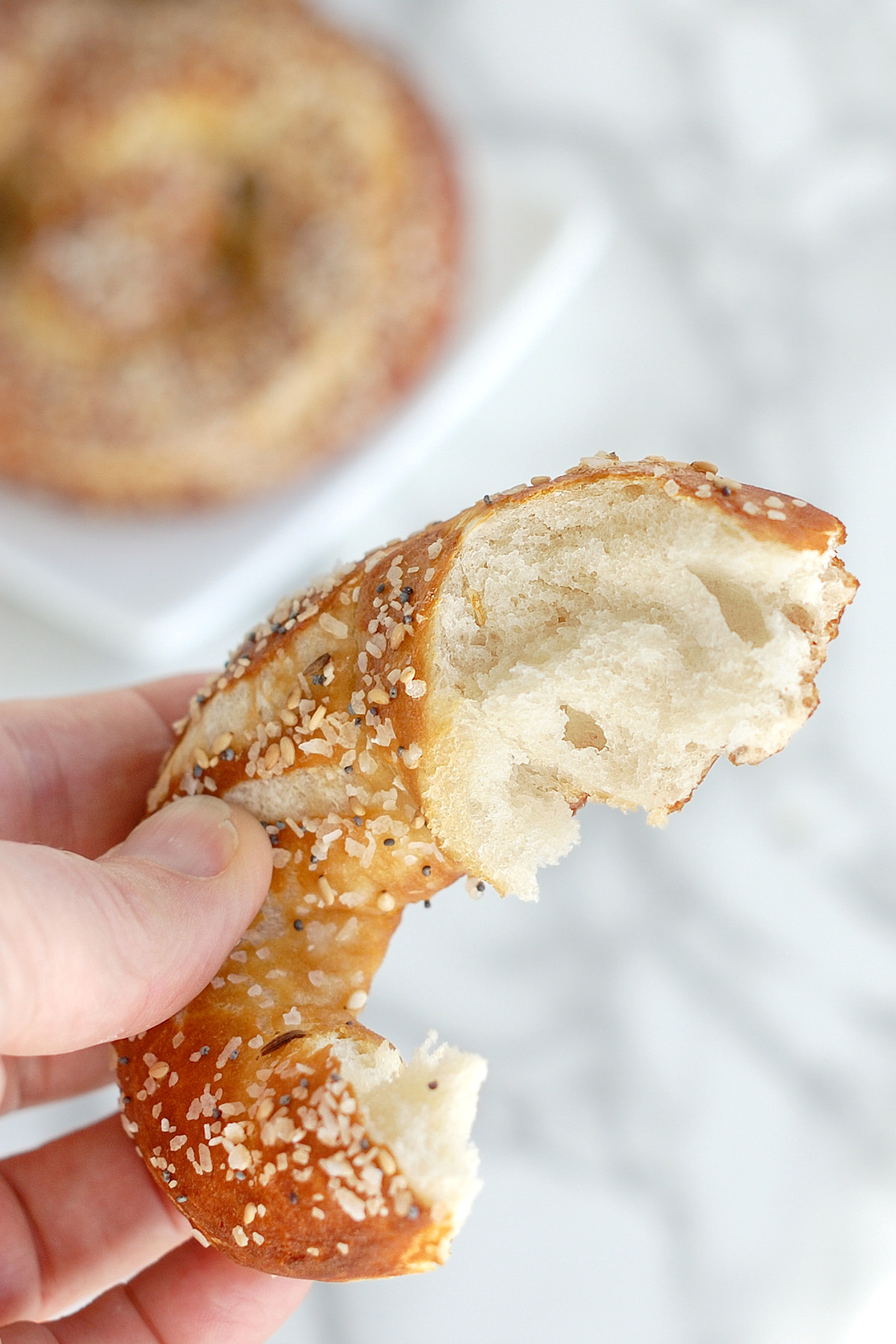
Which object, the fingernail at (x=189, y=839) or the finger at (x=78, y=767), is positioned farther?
the finger at (x=78, y=767)

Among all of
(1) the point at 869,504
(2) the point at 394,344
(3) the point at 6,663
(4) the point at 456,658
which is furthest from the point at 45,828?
(1) the point at 869,504

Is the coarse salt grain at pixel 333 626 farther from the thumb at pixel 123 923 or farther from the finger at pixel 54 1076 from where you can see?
the finger at pixel 54 1076

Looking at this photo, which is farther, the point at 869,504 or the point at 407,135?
the point at 869,504

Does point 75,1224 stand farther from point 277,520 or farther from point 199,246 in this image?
point 199,246

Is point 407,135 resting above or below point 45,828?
above

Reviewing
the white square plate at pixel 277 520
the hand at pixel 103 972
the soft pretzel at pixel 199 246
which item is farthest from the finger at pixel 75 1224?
the soft pretzel at pixel 199 246

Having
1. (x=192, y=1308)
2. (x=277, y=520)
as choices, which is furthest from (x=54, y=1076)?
(x=277, y=520)

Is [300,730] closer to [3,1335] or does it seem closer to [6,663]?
[3,1335]

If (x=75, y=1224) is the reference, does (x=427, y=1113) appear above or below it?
above
